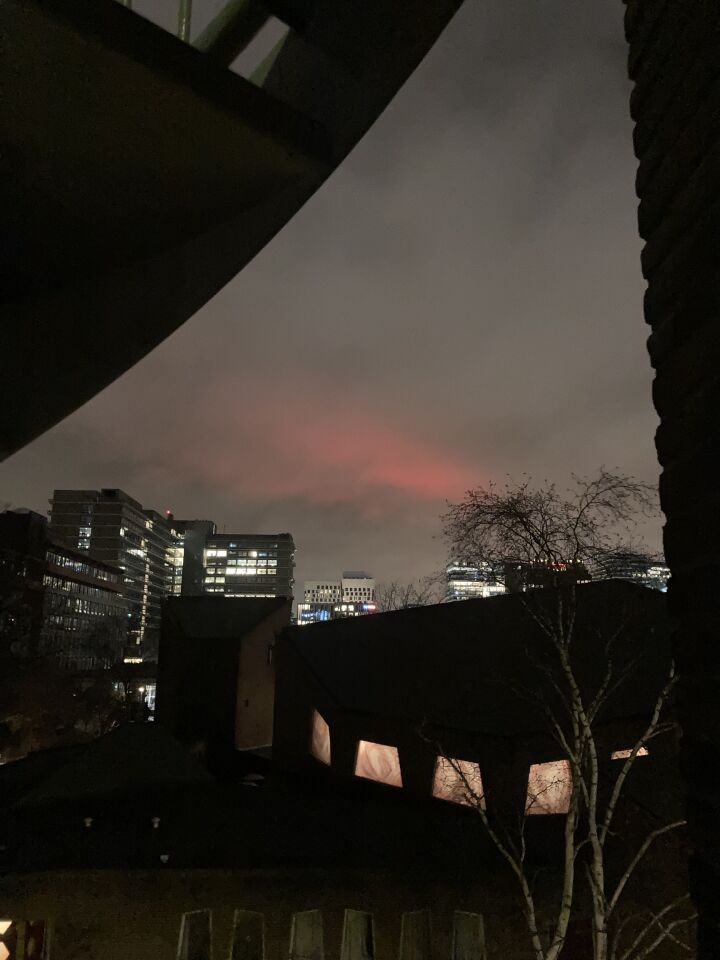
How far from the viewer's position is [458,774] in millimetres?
11766

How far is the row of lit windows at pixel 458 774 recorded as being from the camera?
14312mm

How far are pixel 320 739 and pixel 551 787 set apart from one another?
8.63 meters

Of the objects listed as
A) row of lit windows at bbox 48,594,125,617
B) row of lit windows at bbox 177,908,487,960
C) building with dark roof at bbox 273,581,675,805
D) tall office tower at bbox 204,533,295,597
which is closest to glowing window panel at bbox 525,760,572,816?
building with dark roof at bbox 273,581,675,805

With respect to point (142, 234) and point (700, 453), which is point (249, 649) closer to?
point (142, 234)

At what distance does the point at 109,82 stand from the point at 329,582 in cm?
19277

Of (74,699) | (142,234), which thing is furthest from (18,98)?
(74,699)

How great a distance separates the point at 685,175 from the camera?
77.5 inches

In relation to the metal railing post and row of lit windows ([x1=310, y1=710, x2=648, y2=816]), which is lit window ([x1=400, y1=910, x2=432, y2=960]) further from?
the metal railing post

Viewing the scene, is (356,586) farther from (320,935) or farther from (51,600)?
(320,935)

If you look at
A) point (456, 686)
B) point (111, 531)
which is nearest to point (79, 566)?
point (111, 531)

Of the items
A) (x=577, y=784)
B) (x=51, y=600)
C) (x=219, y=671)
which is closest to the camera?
(x=577, y=784)

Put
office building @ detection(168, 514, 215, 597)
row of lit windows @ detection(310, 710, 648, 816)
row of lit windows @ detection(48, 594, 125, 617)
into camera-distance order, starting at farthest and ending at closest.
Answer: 1. office building @ detection(168, 514, 215, 597)
2. row of lit windows @ detection(48, 594, 125, 617)
3. row of lit windows @ detection(310, 710, 648, 816)

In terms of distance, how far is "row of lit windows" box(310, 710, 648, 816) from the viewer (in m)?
14.3

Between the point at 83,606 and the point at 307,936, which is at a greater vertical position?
the point at 83,606
